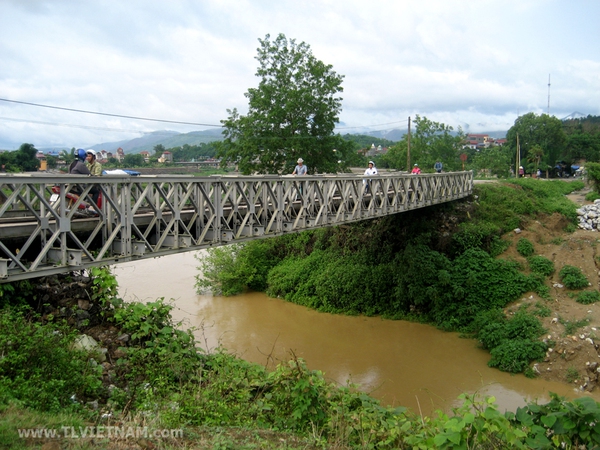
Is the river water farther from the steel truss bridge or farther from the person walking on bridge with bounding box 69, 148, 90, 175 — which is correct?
the person walking on bridge with bounding box 69, 148, 90, 175

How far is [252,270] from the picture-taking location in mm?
25703

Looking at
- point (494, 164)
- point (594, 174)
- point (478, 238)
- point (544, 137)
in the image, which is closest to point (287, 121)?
point (478, 238)

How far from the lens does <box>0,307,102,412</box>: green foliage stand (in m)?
7.07

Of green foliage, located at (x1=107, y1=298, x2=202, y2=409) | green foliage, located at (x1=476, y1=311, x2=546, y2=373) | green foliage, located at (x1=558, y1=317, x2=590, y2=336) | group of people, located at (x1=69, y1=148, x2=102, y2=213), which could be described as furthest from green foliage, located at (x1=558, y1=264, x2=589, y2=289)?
group of people, located at (x1=69, y1=148, x2=102, y2=213)

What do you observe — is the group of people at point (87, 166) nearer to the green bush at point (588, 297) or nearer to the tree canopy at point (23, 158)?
the tree canopy at point (23, 158)

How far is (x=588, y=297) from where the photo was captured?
1816cm

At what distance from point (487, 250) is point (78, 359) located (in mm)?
17884

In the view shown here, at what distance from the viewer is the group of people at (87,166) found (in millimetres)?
9258

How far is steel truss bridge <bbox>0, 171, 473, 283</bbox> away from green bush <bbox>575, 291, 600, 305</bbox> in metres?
8.55

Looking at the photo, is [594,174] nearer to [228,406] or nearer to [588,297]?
[588,297]

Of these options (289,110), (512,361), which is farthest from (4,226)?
(289,110)

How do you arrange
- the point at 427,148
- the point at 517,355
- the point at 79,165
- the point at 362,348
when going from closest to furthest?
the point at 79,165
the point at 517,355
the point at 362,348
the point at 427,148

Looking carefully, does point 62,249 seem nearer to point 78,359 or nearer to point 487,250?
point 78,359

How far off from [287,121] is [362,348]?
51.6 ft
